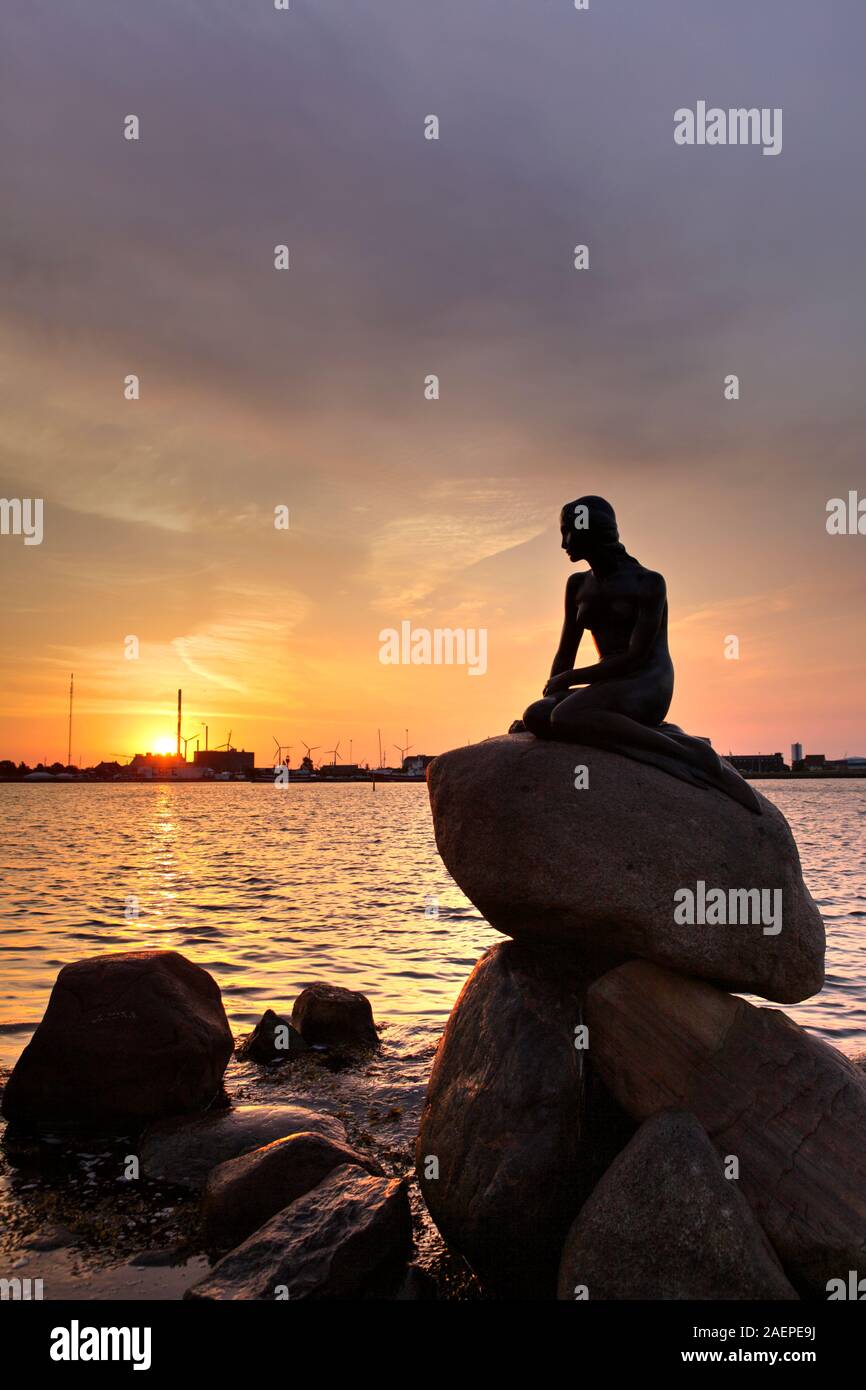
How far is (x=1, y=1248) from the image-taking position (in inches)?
241

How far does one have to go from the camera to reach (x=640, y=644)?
7191mm

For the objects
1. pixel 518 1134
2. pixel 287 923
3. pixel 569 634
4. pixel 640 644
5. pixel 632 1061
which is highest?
pixel 569 634

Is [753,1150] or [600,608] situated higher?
[600,608]

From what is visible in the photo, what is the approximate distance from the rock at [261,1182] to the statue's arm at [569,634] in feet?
13.7

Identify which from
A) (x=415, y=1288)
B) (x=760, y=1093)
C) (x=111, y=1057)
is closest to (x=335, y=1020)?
(x=111, y=1057)

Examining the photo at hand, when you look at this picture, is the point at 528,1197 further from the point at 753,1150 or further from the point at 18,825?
the point at 18,825

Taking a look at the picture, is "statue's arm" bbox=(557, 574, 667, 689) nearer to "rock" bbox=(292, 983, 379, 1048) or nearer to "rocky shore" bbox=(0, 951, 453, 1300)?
"rocky shore" bbox=(0, 951, 453, 1300)

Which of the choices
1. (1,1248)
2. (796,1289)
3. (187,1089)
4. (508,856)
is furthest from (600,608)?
(1,1248)

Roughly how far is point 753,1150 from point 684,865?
1.76 m

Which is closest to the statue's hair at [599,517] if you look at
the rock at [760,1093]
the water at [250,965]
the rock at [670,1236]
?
the rock at [760,1093]

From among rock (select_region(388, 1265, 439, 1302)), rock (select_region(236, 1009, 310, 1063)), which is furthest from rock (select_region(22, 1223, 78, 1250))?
rock (select_region(236, 1009, 310, 1063))

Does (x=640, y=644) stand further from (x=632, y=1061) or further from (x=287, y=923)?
(x=287, y=923)

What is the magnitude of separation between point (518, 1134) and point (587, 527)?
4540 mm

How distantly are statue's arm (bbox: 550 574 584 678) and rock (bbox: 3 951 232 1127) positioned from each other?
15.6 feet
